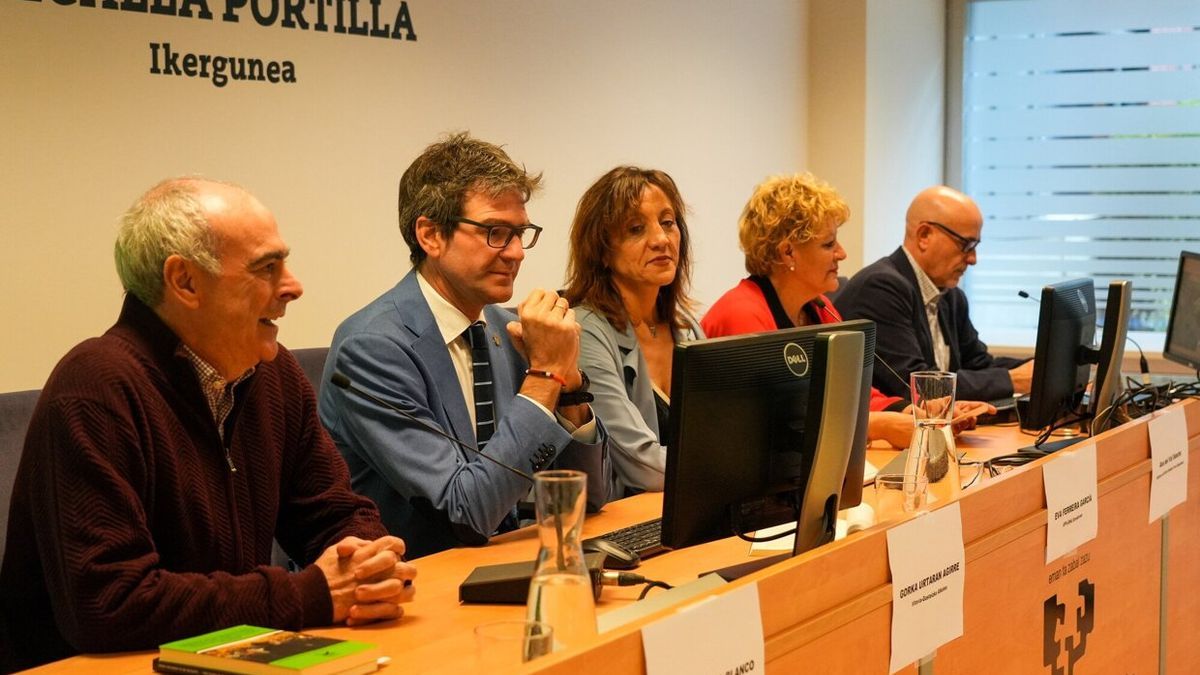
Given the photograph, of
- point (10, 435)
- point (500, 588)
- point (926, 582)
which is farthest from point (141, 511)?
point (926, 582)

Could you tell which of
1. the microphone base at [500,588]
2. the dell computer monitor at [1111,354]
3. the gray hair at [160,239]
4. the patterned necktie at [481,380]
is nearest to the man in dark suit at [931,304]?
the dell computer monitor at [1111,354]

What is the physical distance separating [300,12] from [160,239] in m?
1.88

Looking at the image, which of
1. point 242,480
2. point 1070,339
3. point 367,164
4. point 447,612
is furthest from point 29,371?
point 1070,339

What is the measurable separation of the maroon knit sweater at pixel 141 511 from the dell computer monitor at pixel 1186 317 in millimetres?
3005

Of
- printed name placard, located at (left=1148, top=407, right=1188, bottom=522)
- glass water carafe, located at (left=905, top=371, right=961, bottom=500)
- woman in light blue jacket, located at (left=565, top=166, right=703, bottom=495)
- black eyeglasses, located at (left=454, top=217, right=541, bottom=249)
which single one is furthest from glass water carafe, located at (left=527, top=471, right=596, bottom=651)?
printed name placard, located at (left=1148, top=407, right=1188, bottom=522)

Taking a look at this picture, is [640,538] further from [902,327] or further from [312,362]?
[902,327]

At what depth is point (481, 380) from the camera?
2381 mm

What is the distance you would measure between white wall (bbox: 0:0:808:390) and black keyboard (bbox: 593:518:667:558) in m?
1.65


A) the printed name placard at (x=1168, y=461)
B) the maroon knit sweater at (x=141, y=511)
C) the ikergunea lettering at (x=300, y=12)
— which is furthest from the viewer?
the ikergunea lettering at (x=300, y=12)

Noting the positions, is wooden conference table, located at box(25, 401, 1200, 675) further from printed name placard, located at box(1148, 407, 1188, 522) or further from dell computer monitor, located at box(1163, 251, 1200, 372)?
dell computer monitor, located at box(1163, 251, 1200, 372)

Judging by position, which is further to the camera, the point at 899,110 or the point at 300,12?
the point at 899,110

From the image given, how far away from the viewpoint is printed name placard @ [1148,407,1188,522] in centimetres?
250

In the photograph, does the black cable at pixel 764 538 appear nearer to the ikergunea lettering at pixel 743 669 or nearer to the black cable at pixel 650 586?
the black cable at pixel 650 586

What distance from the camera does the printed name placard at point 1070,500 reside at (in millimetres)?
2057
